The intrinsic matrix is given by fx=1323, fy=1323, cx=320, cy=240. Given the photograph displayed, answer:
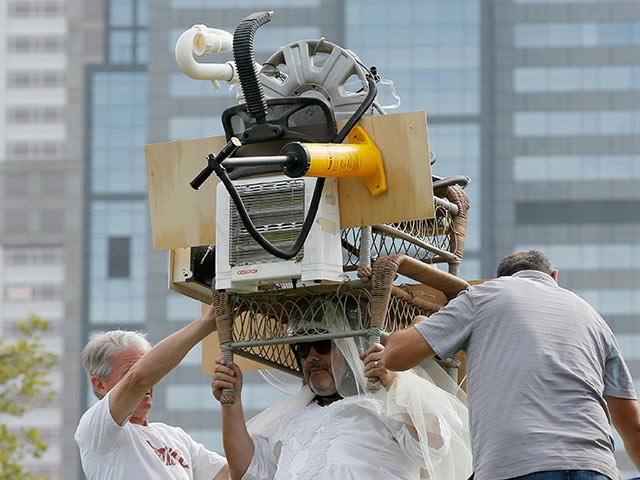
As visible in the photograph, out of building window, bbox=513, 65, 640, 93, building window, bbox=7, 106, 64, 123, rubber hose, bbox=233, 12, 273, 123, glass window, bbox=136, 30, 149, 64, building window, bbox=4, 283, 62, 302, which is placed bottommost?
building window, bbox=4, 283, 62, 302

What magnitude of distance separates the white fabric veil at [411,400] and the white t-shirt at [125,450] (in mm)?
785

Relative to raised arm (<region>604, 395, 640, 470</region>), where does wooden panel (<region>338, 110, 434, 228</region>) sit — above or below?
above

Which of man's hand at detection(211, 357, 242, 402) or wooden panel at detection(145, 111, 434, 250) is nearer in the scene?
wooden panel at detection(145, 111, 434, 250)

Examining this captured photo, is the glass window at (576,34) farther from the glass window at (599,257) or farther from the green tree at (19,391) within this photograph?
the green tree at (19,391)

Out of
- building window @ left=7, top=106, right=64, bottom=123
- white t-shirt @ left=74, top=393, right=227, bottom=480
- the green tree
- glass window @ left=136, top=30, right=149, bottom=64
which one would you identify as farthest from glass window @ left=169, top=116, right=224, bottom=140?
white t-shirt @ left=74, top=393, right=227, bottom=480

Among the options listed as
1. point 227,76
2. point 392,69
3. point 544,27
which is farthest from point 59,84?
point 227,76

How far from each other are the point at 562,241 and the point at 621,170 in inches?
196

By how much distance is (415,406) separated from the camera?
4.92 meters

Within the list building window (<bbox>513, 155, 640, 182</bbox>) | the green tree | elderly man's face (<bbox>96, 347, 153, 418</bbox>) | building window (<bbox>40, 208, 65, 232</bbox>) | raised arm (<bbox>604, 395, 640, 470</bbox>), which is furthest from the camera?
building window (<bbox>40, 208, 65, 232</bbox>)

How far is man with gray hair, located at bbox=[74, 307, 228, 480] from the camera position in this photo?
5223 mm

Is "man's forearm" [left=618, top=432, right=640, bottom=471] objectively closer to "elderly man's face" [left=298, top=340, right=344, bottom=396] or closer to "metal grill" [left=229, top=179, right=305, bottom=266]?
"elderly man's face" [left=298, top=340, right=344, bottom=396]

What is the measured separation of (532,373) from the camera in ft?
14.0

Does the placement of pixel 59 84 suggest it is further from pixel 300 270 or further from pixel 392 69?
pixel 300 270

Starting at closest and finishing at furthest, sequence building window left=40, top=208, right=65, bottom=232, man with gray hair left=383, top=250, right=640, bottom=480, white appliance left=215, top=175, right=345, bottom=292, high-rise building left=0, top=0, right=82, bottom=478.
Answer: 1. man with gray hair left=383, top=250, right=640, bottom=480
2. white appliance left=215, top=175, right=345, bottom=292
3. high-rise building left=0, top=0, right=82, bottom=478
4. building window left=40, top=208, right=65, bottom=232
